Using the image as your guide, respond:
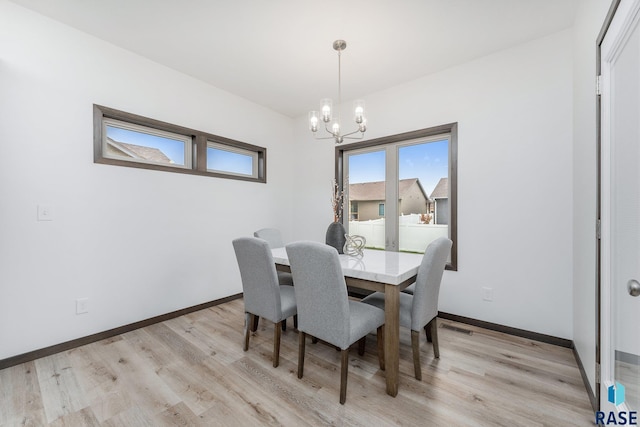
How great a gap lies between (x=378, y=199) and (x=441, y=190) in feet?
2.65

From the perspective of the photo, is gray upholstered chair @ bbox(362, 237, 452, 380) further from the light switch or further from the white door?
the light switch

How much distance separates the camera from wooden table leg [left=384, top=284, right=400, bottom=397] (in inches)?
63.7

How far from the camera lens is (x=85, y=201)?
7.49 feet

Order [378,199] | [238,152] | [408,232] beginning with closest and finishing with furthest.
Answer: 1. [408,232]
2. [378,199]
3. [238,152]

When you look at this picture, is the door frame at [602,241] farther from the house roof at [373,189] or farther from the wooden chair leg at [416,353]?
the house roof at [373,189]

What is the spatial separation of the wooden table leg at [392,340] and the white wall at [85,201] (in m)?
2.39

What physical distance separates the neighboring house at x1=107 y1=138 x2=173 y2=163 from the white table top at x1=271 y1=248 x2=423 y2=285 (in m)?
1.76

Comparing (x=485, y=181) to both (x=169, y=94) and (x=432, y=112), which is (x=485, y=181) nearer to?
(x=432, y=112)

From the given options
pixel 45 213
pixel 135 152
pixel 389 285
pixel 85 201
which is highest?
pixel 135 152

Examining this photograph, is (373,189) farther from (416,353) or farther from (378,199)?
(416,353)


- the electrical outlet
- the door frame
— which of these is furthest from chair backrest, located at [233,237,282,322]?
the door frame

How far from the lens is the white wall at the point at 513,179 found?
224 centimetres

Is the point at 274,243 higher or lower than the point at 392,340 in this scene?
higher

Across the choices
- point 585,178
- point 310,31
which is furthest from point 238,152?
point 585,178
